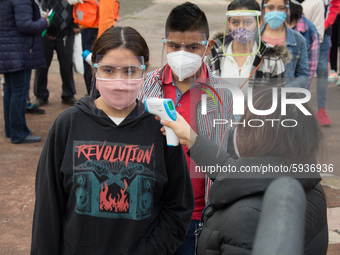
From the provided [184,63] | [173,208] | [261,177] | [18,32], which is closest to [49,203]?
[173,208]

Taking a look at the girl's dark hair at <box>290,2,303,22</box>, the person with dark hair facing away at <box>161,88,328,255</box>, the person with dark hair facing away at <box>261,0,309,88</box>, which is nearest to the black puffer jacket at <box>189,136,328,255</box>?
the person with dark hair facing away at <box>161,88,328,255</box>

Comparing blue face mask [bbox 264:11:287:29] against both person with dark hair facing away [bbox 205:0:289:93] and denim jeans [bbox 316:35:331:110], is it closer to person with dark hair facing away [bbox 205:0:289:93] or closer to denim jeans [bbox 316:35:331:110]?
person with dark hair facing away [bbox 205:0:289:93]

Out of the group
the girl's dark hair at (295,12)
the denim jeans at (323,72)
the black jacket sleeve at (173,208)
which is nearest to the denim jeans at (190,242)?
the black jacket sleeve at (173,208)

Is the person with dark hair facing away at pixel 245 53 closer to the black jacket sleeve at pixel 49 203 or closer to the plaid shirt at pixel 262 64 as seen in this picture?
the plaid shirt at pixel 262 64

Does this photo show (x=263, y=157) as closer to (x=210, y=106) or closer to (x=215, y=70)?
(x=210, y=106)

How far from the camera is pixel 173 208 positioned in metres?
2.03

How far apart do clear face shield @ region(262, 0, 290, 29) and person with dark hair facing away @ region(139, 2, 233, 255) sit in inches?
59.2

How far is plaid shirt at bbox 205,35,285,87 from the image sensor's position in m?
3.26

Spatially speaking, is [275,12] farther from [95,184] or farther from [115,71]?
[95,184]

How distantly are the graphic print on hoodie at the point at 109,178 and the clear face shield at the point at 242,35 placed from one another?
1.78m

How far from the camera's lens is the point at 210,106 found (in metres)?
2.54

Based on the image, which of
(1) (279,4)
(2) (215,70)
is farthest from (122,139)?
(1) (279,4)

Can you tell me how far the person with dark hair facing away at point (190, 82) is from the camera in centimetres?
253

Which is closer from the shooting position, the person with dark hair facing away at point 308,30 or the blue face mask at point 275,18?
the blue face mask at point 275,18
